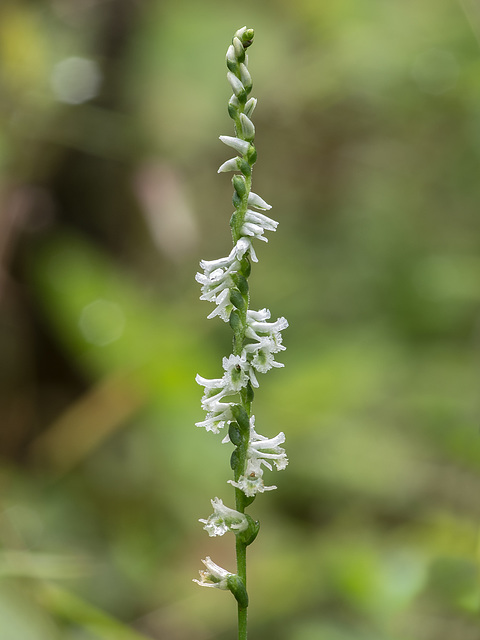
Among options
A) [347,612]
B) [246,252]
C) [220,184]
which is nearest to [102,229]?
[220,184]

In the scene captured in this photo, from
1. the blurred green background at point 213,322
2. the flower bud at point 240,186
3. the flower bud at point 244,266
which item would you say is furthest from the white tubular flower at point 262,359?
the blurred green background at point 213,322

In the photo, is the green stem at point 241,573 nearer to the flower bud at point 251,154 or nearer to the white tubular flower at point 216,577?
the white tubular flower at point 216,577

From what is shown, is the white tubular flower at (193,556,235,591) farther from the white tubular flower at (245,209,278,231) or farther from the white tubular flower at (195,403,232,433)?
the white tubular flower at (245,209,278,231)

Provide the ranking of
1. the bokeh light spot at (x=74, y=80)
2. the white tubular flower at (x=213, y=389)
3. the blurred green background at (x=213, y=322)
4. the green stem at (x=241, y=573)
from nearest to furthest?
the green stem at (x=241, y=573) → the white tubular flower at (x=213, y=389) → the blurred green background at (x=213, y=322) → the bokeh light spot at (x=74, y=80)

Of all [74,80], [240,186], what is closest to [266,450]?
[240,186]

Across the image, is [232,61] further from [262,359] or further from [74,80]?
[74,80]

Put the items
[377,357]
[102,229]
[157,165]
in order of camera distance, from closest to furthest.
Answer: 1. [377,357]
2. [157,165]
3. [102,229]

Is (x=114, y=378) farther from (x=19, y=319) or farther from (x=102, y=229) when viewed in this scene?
(x=102, y=229)
